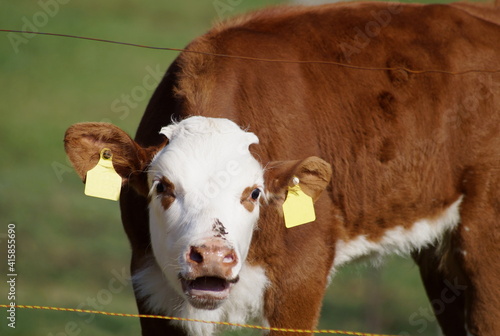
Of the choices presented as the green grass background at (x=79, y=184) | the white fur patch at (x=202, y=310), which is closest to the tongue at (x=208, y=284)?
the white fur patch at (x=202, y=310)

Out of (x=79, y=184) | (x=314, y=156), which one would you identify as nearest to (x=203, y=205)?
(x=314, y=156)

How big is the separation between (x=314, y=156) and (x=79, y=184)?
37.5 feet

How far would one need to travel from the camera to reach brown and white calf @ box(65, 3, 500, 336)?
4559mm

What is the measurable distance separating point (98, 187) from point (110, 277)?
7.08 m

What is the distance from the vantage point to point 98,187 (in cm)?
468

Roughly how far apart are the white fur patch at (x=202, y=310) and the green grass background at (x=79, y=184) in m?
1.82

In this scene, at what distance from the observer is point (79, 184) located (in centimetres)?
1573

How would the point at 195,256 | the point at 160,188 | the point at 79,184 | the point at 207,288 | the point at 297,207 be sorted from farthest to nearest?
the point at 79,184
the point at 297,207
the point at 160,188
the point at 207,288
the point at 195,256

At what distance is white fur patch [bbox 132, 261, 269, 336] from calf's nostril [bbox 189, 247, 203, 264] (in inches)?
32.9

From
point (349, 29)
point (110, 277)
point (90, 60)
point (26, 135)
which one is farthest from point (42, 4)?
point (349, 29)

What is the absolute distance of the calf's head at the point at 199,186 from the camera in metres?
4.19

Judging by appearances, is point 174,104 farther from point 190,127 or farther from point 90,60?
point 90,60

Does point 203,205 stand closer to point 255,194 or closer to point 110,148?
point 255,194

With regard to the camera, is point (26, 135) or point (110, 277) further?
point (26, 135)
